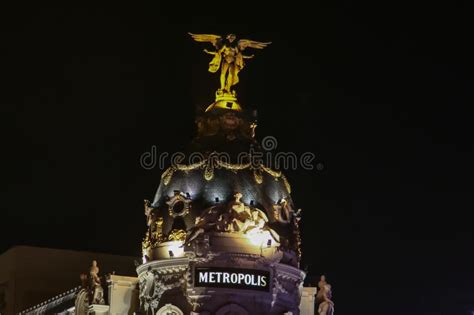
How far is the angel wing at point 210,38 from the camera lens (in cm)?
7488

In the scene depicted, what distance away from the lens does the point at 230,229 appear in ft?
224

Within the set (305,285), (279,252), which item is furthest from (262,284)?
(305,285)

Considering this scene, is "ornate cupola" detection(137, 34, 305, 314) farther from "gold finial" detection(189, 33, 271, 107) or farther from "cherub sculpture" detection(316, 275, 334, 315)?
"cherub sculpture" detection(316, 275, 334, 315)

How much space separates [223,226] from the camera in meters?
68.3

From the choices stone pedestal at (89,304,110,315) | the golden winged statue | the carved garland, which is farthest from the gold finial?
stone pedestal at (89,304,110,315)

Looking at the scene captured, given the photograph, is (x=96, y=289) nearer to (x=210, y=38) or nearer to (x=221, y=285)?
(x=221, y=285)

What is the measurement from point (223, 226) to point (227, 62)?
11978mm

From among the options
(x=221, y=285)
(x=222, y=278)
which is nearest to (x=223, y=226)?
(x=222, y=278)

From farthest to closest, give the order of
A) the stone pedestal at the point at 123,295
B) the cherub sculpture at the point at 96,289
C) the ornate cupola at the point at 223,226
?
the cherub sculpture at the point at 96,289 → the stone pedestal at the point at 123,295 → the ornate cupola at the point at 223,226

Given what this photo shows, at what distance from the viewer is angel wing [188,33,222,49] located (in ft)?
246

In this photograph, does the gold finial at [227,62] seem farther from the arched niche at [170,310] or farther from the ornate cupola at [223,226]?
the arched niche at [170,310]

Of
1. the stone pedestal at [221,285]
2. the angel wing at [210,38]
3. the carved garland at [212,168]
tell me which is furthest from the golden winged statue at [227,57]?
the stone pedestal at [221,285]

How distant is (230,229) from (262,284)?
12.1 feet

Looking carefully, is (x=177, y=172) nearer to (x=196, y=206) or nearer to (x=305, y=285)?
(x=196, y=206)
